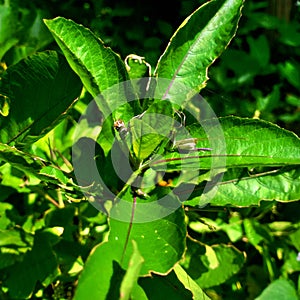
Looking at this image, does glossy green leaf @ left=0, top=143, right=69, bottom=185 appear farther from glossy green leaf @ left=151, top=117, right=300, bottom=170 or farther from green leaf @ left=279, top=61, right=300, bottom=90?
green leaf @ left=279, top=61, right=300, bottom=90

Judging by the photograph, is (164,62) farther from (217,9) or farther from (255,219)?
(255,219)

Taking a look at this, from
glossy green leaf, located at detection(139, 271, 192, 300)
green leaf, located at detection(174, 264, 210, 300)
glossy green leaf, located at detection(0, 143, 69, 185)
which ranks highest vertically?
glossy green leaf, located at detection(0, 143, 69, 185)

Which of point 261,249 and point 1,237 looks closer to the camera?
point 1,237

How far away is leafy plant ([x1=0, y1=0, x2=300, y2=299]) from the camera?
88 cm

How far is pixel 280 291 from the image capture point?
127cm

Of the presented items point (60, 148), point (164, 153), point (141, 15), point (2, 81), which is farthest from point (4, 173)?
point (141, 15)

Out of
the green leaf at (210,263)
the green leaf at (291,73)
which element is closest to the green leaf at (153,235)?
the green leaf at (210,263)

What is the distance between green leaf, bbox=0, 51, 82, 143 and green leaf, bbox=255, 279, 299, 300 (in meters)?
0.70

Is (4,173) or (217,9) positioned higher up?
(217,9)

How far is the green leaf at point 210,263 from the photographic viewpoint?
1226mm

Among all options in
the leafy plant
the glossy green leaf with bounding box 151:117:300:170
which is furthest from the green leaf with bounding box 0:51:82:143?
the glossy green leaf with bounding box 151:117:300:170

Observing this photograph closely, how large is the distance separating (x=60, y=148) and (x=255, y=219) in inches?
24.2

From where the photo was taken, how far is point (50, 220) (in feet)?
3.88

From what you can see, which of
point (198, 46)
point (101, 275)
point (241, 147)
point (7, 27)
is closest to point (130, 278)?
point (101, 275)
